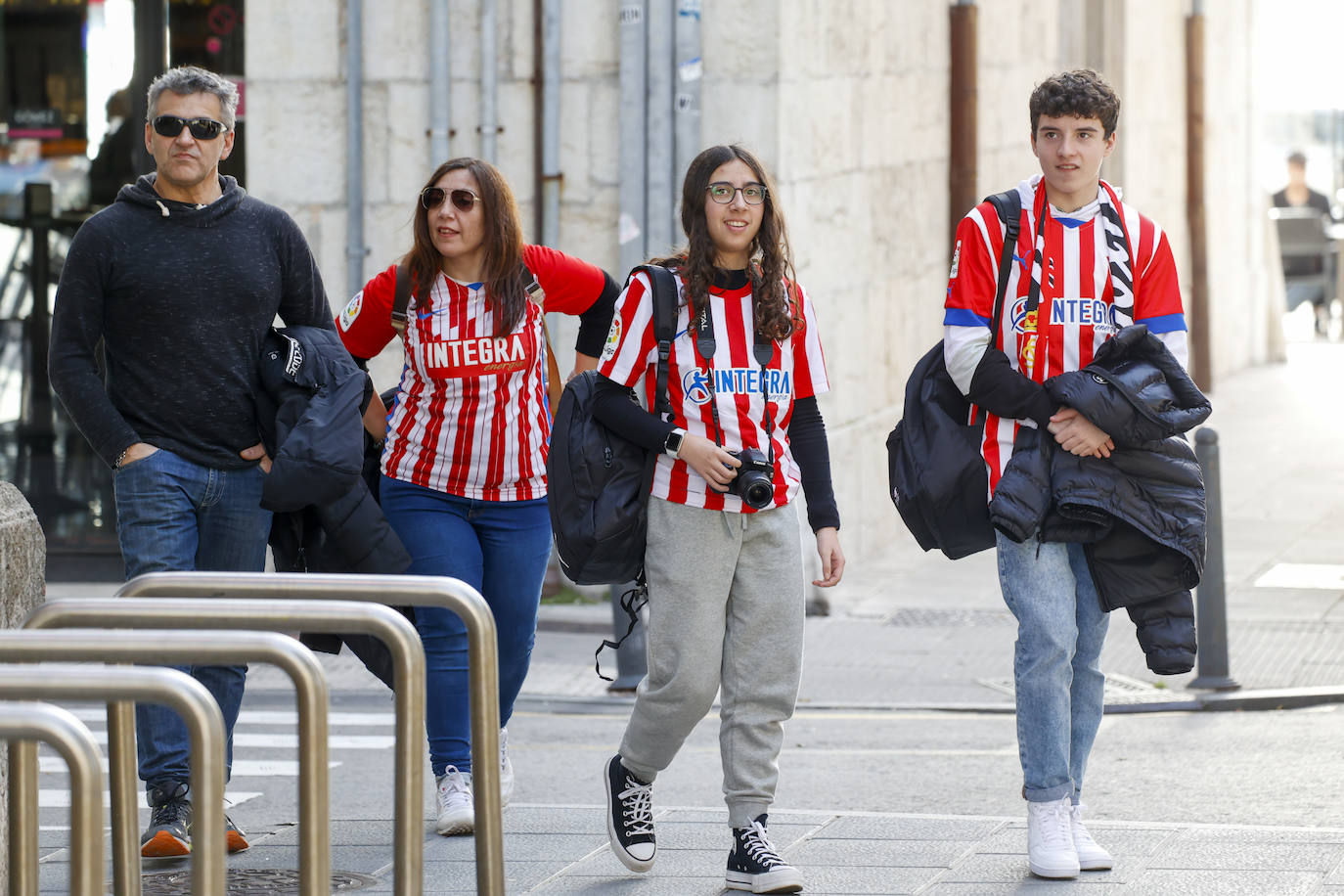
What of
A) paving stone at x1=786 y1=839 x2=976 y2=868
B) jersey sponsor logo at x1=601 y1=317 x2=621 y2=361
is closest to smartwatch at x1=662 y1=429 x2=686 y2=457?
jersey sponsor logo at x1=601 y1=317 x2=621 y2=361

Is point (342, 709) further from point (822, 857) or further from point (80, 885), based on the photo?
point (80, 885)

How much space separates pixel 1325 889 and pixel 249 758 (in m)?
3.96

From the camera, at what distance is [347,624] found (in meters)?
3.75

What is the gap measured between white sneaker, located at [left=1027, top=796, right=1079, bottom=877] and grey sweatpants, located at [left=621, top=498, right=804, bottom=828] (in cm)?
69

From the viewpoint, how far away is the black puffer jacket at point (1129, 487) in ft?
17.3

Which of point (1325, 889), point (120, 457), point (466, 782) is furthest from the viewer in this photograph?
point (466, 782)

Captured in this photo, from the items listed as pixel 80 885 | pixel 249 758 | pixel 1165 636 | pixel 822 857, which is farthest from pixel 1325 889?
pixel 249 758

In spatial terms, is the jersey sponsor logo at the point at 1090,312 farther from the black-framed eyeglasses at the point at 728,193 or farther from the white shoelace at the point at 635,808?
the white shoelace at the point at 635,808

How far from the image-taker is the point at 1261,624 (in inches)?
388

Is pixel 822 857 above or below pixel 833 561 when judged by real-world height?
below

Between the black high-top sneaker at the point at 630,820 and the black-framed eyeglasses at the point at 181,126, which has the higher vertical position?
the black-framed eyeglasses at the point at 181,126

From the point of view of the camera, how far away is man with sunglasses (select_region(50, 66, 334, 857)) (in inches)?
221

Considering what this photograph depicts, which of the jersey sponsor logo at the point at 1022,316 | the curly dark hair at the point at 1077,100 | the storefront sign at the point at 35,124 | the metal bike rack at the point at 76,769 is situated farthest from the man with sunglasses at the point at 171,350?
the storefront sign at the point at 35,124

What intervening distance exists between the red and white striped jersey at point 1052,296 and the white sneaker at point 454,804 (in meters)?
1.74
